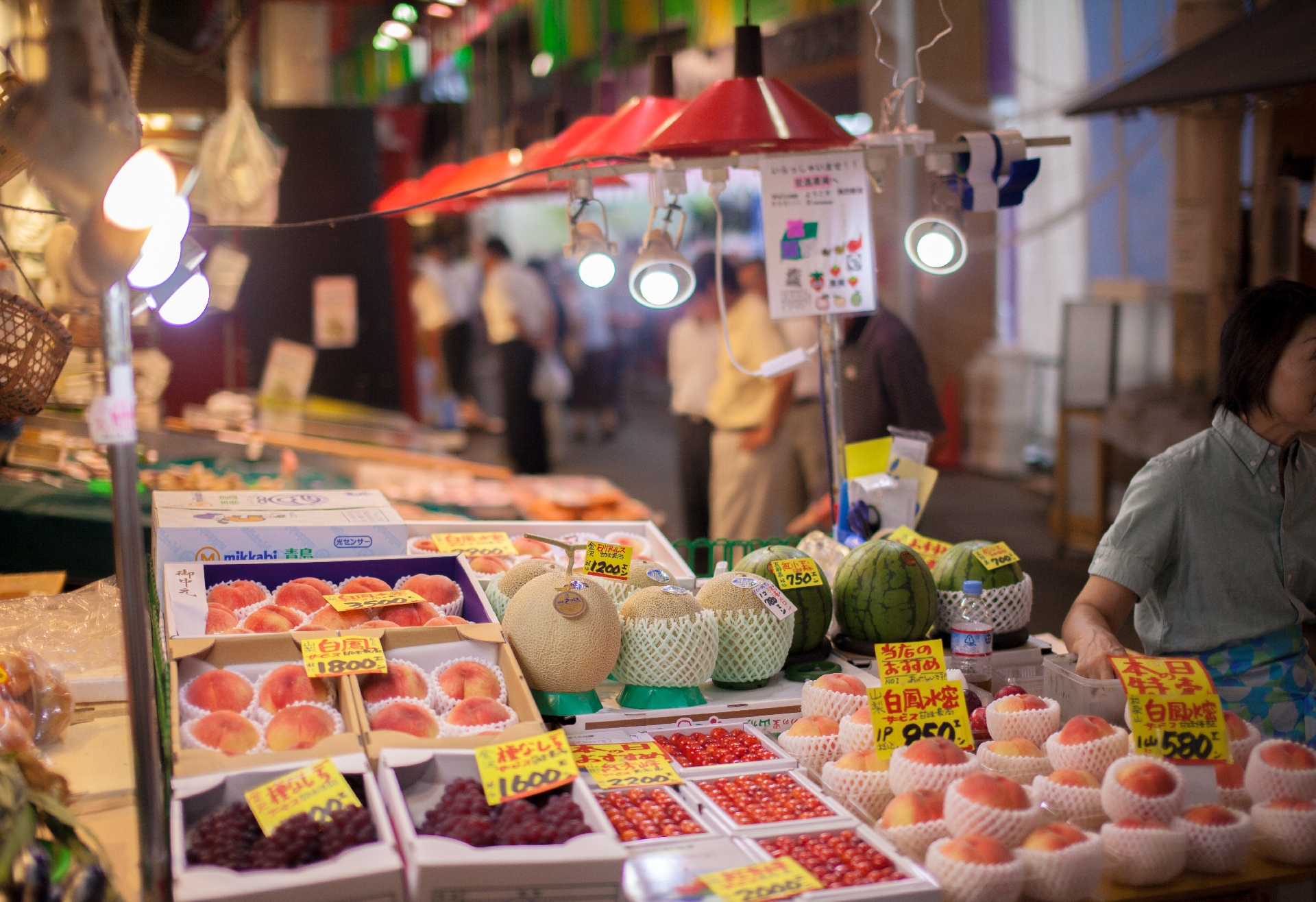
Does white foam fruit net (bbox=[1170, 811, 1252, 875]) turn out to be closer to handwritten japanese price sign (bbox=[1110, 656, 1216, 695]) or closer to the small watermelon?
handwritten japanese price sign (bbox=[1110, 656, 1216, 695])

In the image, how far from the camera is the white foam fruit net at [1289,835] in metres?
1.67

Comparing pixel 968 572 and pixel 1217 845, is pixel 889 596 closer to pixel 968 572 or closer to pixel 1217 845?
pixel 968 572

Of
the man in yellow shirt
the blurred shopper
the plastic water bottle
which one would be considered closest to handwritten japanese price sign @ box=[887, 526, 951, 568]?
the plastic water bottle

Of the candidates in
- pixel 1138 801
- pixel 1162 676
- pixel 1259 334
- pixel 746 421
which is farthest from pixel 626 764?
pixel 746 421

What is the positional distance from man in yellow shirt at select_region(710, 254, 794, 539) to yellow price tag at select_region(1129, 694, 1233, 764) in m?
3.72

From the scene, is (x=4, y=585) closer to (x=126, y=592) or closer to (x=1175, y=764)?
(x=126, y=592)

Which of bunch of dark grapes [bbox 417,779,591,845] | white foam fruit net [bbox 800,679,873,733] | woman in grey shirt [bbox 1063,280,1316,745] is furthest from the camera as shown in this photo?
woman in grey shirt [bbox 1063,280,1316,745]

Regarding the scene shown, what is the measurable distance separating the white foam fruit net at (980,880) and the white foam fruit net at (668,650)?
27.2 inches

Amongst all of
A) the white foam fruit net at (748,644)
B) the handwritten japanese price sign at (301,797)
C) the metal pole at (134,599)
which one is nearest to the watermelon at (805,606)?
the white foam fruit net at (748,644)

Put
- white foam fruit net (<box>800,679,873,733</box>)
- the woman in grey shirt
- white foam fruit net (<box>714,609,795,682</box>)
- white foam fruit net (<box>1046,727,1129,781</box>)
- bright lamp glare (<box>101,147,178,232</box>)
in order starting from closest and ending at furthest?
bright lamp glare (<box>101,147,178,232</box>) < white foam fruit net (<box>1046,727,1129,781</box>) < white foam fruit net (<box>800,679,873,733</box>) < white foam fruit net (<box>714,609,795,682</box>) < the woman in grey shirt

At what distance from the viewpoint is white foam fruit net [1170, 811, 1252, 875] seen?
165 cm

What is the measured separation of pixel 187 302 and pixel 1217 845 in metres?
2.22

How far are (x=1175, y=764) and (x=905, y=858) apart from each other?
0.53m

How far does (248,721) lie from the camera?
1805mm
